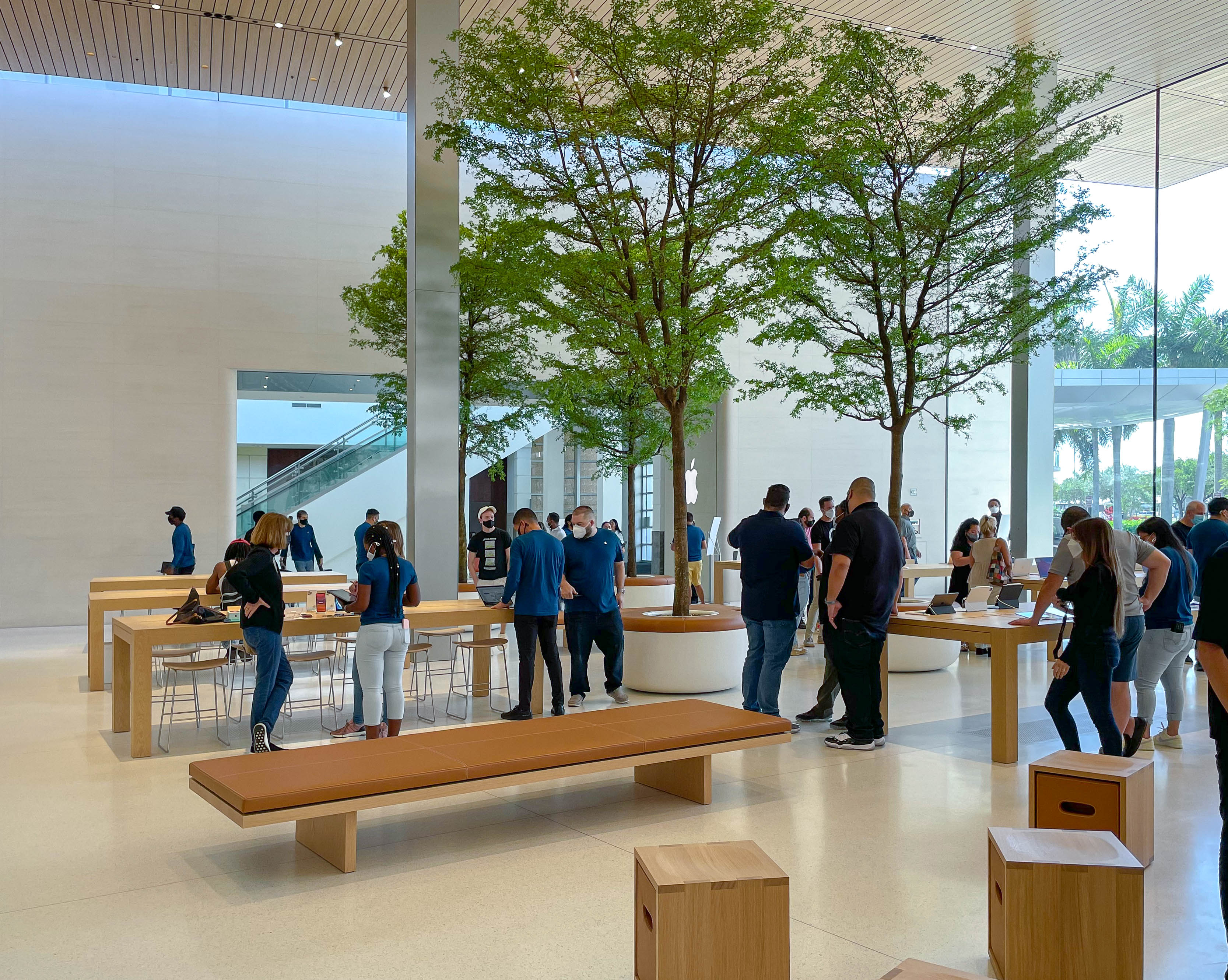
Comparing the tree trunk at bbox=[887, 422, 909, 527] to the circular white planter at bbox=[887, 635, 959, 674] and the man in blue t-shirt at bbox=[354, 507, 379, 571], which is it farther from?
the man in blue t-shirt at bbox=[354, 507, 379, 571]

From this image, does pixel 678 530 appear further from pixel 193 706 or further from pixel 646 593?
pixel 193 706

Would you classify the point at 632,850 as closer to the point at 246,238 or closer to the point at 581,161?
the point at 581,161

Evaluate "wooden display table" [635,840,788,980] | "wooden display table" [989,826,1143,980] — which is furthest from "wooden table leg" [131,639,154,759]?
"wooden display table" [989,826,1143,980]

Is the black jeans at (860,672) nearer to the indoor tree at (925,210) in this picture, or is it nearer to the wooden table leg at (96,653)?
the indoor tree at (925,210)

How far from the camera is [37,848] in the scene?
4.77 m

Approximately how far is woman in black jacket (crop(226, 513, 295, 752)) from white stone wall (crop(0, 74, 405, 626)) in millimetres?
9318

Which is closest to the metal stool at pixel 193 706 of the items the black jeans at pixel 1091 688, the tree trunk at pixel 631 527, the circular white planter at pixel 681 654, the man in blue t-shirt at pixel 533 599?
the man in blue t-shirt at pixel 533 599

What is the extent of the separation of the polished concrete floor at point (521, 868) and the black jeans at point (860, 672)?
0.22m

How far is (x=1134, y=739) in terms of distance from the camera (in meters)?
6.10

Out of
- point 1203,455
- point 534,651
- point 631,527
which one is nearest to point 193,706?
point 534,651

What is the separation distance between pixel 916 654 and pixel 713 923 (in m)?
7.43

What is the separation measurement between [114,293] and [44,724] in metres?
8.70

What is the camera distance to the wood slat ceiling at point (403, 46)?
11.7 m

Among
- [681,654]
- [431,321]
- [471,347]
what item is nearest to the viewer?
[681,654]
